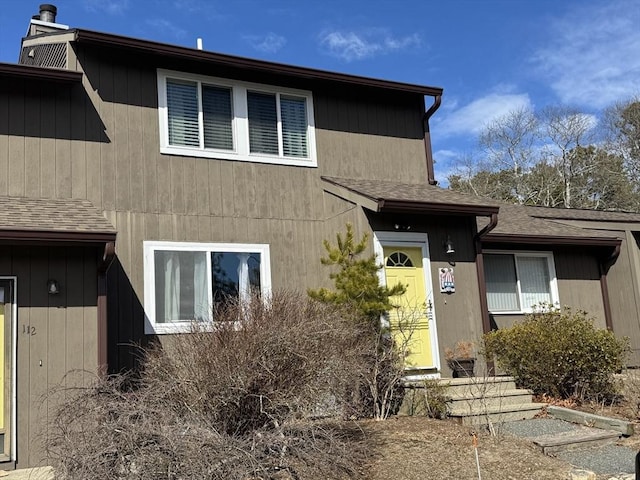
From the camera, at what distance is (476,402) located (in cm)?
867

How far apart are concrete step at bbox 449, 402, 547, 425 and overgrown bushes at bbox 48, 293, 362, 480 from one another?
2.22m

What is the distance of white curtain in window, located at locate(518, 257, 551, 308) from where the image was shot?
12.3 m

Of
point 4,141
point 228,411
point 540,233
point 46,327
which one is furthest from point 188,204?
point 540,233

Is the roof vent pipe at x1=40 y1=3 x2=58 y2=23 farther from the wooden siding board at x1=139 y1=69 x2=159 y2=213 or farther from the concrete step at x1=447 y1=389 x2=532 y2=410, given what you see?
the concrete step at x1=447 y1=389 x2=532 y2=410

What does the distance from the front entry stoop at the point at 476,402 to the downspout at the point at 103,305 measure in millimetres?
4174

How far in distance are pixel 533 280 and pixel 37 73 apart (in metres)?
9.69

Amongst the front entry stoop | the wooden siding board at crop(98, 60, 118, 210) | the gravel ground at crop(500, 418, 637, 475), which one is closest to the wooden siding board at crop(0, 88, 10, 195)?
the wooden siding board at crop(98, 60, 118, 210)

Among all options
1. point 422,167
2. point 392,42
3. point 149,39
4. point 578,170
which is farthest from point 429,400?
point 578,170

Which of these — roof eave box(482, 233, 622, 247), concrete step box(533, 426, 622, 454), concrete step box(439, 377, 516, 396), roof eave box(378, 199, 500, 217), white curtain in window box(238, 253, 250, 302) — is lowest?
concrete step box(533, 426, 622, 454)

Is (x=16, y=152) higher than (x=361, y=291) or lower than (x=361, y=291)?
higher

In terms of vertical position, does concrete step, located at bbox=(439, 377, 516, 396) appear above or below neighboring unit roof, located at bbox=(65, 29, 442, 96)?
below

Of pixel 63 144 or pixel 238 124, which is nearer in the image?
pixel 63 144

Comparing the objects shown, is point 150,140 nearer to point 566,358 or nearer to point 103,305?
point 103,305

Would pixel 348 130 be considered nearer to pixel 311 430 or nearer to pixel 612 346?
pixel 612 346
